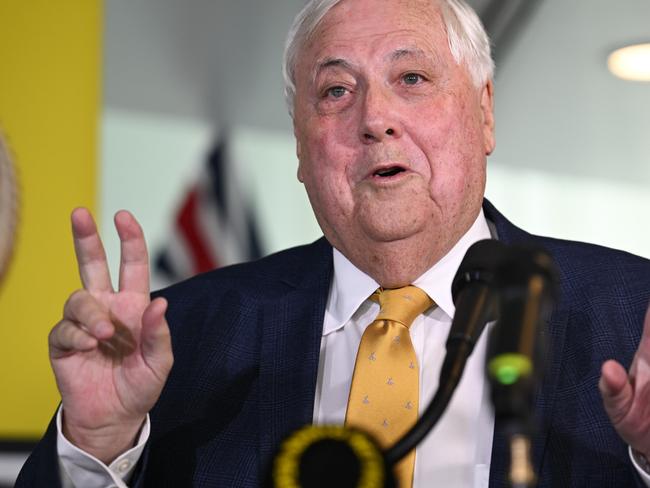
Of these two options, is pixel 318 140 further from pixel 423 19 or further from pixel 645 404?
pixel 645 404

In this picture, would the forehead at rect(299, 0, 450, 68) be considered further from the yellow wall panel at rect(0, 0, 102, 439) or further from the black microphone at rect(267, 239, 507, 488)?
the yellow wall panel at rect(0, 0, 102, 439)

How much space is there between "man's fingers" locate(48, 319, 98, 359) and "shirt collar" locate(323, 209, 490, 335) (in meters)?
0.51

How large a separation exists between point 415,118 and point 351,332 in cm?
39

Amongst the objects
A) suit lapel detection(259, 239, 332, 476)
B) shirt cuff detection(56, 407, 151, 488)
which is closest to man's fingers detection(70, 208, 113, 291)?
shirt cuff detection(56, 407, 151, 488)

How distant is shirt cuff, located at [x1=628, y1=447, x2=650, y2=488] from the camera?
135cm

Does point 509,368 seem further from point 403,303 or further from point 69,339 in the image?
point 403,303

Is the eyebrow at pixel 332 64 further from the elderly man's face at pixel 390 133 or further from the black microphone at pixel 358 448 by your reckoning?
the black microphone at pixel 358 448

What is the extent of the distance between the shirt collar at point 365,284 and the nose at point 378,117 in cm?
24

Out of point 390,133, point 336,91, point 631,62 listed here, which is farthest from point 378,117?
point 631,62

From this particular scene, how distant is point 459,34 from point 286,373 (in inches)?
27.0

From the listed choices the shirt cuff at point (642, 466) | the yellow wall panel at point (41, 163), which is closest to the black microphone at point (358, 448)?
the shirt cuff at point (642, 466)

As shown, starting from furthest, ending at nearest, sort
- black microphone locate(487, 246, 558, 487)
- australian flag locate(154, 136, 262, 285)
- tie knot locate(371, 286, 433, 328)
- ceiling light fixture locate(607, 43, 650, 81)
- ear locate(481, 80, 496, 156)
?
australian flag locate(154, 136, 262, 285) < ceiling light fixture locate(607, 43, 650, 81) < ear locate(481, 80, 496, 156) < tie knot locate(371, 286, 433, 328) < black microphone locate(487, 246, 558, 487)

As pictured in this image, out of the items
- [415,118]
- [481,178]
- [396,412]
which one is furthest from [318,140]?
[396,412]

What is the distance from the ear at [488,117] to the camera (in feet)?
6.35
